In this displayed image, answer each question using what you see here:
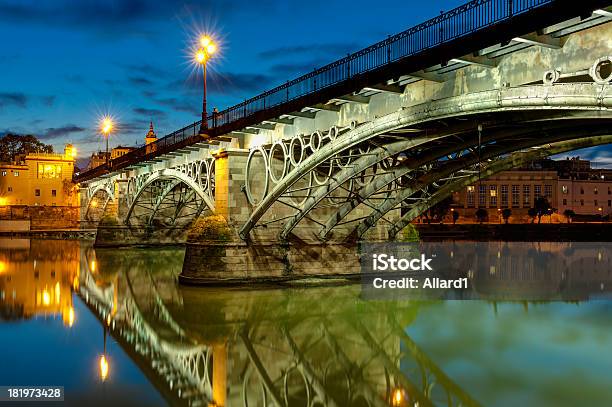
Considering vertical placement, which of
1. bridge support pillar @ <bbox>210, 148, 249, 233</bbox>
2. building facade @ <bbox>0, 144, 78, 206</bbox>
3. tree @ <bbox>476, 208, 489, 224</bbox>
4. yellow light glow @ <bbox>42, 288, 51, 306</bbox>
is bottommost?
yellow light glow @ <bbox>42, 288, 51, 306</bbox>

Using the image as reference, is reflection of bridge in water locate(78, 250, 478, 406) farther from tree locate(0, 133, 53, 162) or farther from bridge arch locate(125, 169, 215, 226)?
tree locate(0, 133, 53, 162)

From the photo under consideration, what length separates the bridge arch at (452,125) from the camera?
11.8 metres

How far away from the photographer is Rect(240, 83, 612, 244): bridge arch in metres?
11.8

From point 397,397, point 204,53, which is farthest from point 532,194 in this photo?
point 397,397

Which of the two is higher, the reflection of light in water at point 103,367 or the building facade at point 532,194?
the building facade at point 532,194

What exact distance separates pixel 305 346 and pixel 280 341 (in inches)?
34.3

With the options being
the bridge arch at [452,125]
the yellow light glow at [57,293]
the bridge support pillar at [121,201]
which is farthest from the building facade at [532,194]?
the bridge arch at [452,125]

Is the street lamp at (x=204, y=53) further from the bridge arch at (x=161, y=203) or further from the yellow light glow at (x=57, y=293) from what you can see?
the bridge arch at (x=161, y=203)

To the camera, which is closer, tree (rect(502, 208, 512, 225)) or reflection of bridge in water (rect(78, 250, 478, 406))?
reflection of bridge in water (rect(78, 250, 478, 406))

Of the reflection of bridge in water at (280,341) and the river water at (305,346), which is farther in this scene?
the reflection of bridge in water at (280,341)

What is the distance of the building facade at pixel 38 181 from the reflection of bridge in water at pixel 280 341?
78.5 m

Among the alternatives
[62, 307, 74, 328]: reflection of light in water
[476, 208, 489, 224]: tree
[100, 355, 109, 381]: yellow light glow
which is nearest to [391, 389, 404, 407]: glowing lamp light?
[100, 355, 109, 381]: yellow light glow

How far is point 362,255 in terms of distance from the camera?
2708cm

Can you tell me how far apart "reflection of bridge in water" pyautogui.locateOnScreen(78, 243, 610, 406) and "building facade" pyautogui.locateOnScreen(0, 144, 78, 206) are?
7853cm
